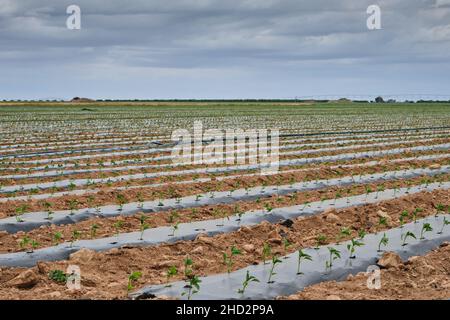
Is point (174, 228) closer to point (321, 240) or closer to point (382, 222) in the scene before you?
point (321, 240)

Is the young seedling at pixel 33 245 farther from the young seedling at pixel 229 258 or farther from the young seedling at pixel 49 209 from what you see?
the young seedling at pixel 229 258

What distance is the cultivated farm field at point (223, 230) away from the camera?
5785mm

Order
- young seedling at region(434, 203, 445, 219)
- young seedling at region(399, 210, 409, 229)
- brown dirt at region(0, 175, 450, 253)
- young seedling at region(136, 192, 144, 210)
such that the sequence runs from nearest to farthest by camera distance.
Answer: brown dirt at region(0, 175, 450, 253) → young seedling at region(399, 210, 409, 229) → young seedling at region(434, 203, 445, 219) → young seedling at region(136, 192, 144, 210)

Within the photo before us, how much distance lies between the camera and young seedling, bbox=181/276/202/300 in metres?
5.29

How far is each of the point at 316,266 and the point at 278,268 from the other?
18.7 inches

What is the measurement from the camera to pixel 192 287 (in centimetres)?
555

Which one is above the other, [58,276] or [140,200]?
[140,200]

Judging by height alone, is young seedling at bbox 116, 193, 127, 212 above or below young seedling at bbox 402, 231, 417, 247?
above

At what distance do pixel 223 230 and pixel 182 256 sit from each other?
1.25 metres

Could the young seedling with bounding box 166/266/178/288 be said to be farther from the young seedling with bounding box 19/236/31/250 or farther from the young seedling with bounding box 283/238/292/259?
the young seedling with bounding box 19/236/31/250

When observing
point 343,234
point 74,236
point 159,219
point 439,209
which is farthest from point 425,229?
point 74,236

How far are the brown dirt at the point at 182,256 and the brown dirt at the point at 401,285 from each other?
108cm

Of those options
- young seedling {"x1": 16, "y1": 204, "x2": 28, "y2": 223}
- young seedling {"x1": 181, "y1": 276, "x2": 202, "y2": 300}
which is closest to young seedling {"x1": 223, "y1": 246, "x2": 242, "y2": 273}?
young seedling {"x1": 181, "y1": 276, "x2": 202, "y2": 300}

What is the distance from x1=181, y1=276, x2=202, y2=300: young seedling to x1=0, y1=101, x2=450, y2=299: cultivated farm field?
0.04 meters
